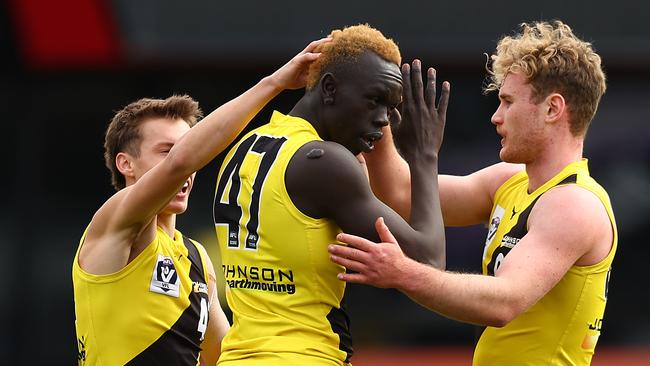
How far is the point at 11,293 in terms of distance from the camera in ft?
47.8

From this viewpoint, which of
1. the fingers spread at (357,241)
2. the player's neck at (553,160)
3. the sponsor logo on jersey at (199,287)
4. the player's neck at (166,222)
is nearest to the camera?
the fingers spread at (357,241)

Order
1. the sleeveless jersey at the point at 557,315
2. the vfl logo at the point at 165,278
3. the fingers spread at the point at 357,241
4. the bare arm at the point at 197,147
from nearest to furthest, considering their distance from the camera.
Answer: the fingers spread at the point at 357,241 < the bare arm at the point at 197,147 < the sleeveless jersey at the point at 557,315 < the vfl logo at the point at 165,278

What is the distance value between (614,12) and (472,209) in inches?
274

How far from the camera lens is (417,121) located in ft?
18.1

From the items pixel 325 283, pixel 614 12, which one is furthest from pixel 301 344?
pixel 614 12

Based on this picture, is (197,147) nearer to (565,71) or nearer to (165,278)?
(165,278)

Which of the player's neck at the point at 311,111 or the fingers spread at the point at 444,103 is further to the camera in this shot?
the fingers spread at the point at 444,103

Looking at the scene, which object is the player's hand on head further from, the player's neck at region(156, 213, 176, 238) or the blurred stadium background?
the blurred stadium background

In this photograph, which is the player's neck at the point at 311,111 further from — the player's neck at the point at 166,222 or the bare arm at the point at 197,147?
the player's neck at the point at 166,222

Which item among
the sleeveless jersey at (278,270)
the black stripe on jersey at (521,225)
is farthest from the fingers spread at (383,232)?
the black stripe on jersey at (521,225)

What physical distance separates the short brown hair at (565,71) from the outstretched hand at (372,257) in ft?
4.18

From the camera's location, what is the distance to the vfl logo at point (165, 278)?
19.9 ft

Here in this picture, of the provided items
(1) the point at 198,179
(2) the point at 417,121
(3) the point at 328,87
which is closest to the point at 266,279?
(3) the point at 328,87

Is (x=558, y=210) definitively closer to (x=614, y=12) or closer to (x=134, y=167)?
(x=134, y=167)
